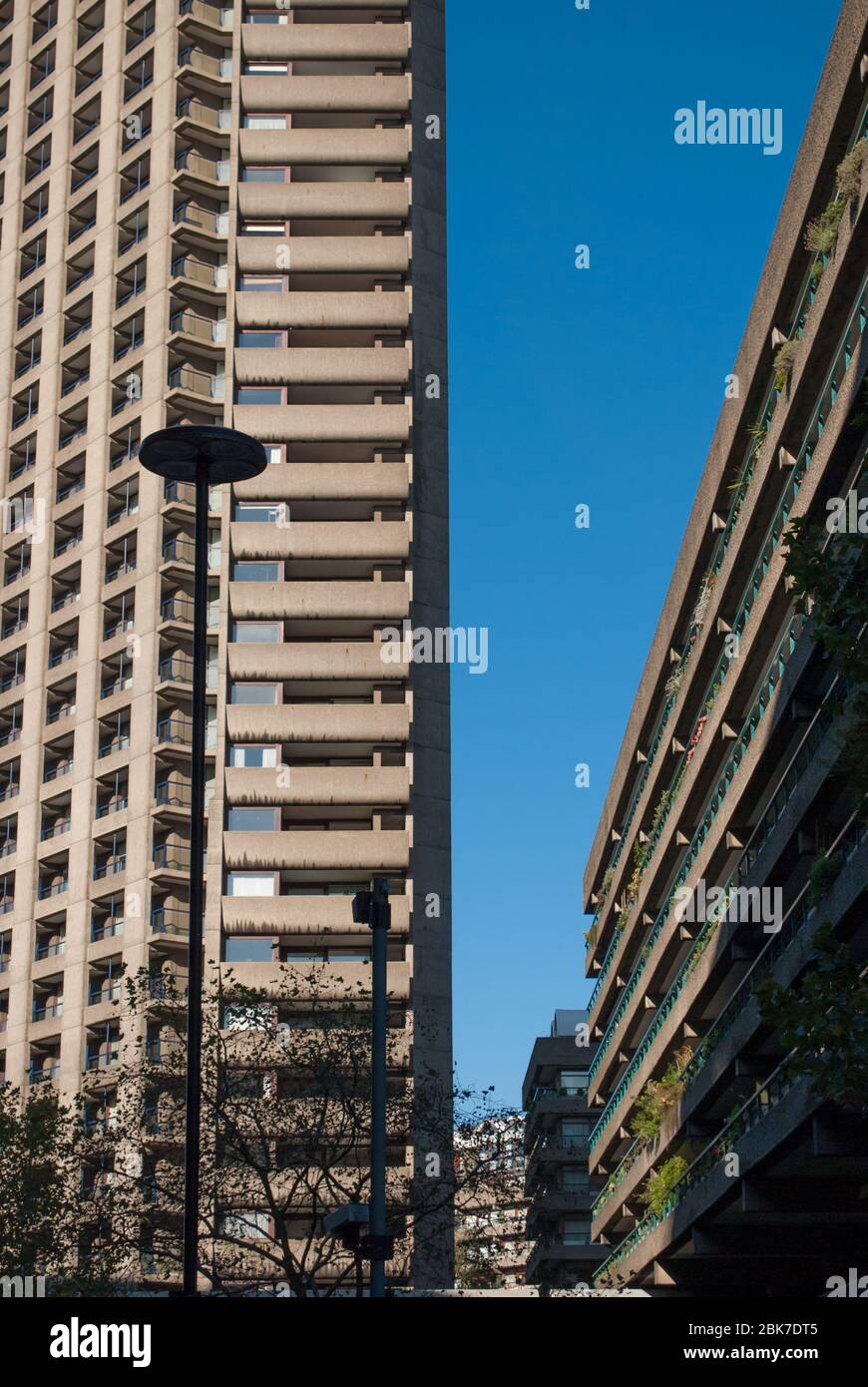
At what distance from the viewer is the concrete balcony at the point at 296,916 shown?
64125 mm

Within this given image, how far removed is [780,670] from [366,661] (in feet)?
121

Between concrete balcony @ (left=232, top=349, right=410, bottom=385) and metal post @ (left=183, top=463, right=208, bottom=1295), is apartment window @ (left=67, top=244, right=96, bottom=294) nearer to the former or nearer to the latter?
concrete balcony @ (left=232, top=349, right=410, bottom=385)

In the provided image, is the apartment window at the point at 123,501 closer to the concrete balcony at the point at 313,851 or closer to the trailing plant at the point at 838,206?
the concrete balcony at the point at 313,851

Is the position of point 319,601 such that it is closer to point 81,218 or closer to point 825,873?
point 81,218

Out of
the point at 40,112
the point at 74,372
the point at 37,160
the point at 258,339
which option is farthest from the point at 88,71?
the point at 258,339

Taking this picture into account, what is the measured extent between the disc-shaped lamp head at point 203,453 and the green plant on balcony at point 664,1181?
27.7 metres

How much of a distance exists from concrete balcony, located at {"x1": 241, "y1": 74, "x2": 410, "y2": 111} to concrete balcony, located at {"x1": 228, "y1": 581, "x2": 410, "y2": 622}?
19808mm

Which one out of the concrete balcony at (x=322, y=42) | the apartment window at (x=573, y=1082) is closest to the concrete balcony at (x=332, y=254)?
the concrete balcony at (x=322, y=42)

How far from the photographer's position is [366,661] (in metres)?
68.3

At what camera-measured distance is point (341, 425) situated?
70.9m

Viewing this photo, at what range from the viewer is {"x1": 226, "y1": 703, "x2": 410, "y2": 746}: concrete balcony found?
220 ft

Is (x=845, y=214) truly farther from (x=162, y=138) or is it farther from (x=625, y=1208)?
(x=162, y=138)

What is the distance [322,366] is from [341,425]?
8.28ft
